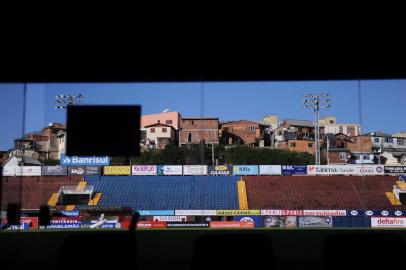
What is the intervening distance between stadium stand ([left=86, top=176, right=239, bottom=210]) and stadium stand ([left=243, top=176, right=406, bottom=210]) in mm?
1069

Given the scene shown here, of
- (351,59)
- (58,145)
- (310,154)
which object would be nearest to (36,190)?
(310,154)

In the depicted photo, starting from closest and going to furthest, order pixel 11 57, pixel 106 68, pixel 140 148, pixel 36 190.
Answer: pixel 140 148, pixel 11 57, pixel 106 68, pixel 36 190

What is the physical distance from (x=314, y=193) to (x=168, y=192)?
7004 millimetres

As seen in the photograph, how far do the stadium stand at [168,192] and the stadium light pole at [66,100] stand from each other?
26.9 feet

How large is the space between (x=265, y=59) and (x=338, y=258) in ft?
6.47

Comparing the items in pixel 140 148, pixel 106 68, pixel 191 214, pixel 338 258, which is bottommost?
pixel 191 214

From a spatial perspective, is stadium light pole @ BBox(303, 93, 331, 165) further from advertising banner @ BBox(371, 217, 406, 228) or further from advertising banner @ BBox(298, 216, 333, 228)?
advertising banner @ BBox(371, 217, 406, 228)

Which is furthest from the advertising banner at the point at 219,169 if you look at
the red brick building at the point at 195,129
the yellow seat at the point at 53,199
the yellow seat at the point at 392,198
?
the yellow seat at the point at 392,198

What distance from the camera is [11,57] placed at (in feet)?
13.3

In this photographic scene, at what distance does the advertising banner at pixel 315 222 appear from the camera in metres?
20.7

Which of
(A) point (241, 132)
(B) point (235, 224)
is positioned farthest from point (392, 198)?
(A) point (241, 132)

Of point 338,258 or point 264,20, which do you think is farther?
point 264,20

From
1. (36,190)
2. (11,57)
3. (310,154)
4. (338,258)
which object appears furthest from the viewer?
Answer: (36,190)

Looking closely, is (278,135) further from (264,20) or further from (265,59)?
(264,20)
